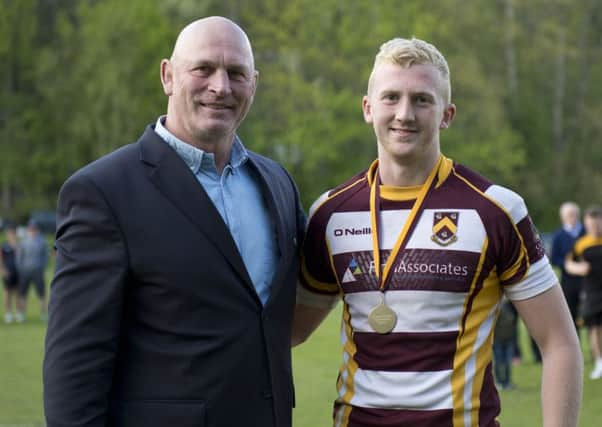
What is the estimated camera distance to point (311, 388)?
41.2ft

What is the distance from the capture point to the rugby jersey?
3850mm

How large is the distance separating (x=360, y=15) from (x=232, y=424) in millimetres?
43567

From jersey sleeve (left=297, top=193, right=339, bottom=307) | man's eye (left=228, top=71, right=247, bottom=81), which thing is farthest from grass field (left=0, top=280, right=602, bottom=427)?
→ man's eye (left=228, top=71, right=247, bottom=81)

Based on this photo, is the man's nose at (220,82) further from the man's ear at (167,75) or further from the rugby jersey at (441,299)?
the rugby jersey at (441,299)

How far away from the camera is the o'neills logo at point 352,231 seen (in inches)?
160

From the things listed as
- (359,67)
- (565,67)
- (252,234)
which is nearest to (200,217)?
(252,234)

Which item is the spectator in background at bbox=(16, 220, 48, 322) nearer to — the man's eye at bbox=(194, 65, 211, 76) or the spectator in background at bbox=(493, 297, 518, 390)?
the spectator in background at bbox=(493, 297, 518, 390)

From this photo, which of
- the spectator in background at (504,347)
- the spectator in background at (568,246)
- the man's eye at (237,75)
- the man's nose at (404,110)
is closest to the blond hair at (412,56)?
the man's nose at (404,110)

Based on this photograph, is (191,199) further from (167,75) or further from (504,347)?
(504,347)

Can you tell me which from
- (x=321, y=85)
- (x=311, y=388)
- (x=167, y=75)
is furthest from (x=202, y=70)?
(x=321, y=85)

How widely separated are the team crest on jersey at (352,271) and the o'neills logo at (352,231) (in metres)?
0.10

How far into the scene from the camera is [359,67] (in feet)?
151

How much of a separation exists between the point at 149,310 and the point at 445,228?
→ 107 cm

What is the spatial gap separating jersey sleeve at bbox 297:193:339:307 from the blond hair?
61cm
